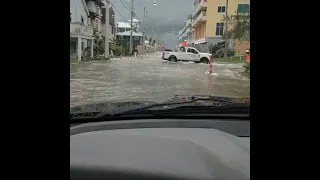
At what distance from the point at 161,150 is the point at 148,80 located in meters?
3.93

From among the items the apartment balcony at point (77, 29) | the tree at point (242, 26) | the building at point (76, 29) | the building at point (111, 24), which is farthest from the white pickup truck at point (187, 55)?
the building at point (76, 29)

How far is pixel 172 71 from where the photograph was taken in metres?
6.76

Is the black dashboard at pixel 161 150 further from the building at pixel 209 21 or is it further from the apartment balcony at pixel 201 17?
the apartment balcony at pixel 201 17

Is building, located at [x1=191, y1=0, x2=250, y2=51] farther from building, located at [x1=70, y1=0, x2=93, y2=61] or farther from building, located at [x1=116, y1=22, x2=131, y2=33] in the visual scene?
building, located at [x1=70, y1=0, x2=93, y2=61]

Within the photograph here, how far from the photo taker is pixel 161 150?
1.57 meters

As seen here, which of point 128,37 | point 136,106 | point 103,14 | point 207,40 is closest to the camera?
point 136,106

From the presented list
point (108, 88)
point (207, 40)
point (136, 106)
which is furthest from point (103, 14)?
point (207, 40)

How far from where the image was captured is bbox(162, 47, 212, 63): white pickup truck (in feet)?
22.1

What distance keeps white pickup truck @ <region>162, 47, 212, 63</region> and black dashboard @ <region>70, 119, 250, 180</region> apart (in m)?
4.44

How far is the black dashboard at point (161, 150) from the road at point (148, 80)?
1.60m

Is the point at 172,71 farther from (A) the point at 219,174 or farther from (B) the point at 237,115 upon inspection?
(A) the point at 219,174

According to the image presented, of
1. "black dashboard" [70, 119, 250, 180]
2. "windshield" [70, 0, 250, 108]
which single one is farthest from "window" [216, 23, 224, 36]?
"black dashboard" [70, 119, 250, 180]
